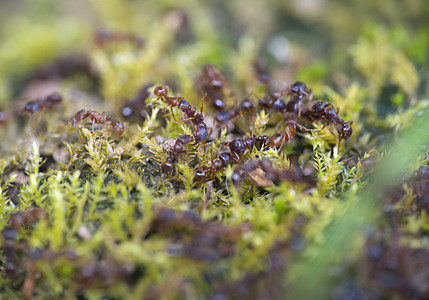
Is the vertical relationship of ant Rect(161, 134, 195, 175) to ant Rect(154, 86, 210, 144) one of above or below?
below

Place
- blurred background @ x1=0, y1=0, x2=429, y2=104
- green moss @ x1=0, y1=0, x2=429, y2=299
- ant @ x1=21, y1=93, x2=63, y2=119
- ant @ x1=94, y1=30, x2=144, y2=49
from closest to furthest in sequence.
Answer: green moss @ x1=0, y1=0, x2=429, y2=299 → ant @ x1=21, y1=93, x2=63, y2=119 → blurred background @ x1=0, y1=0, x2=429, y2=104 → ant @ x1=94, y1=30, x2=144, y2=49

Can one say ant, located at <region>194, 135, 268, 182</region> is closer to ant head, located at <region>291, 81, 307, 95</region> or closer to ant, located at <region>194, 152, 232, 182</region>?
ant, located at <region>194, 152, 232, 182</region>

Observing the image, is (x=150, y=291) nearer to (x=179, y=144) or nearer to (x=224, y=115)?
(x=179, y=144)

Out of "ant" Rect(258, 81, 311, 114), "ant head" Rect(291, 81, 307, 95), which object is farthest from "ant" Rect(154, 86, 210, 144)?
"ant head" Rect(291, 81, 307, 95)

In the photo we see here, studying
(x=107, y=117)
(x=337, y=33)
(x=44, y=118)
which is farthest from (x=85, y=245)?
(x=337, y=33)

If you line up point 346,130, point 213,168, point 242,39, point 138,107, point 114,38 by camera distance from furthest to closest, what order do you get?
point 242,39
point 114,38
point 138,107
point 346,130
point 213,168

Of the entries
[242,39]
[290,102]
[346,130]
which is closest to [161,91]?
[290,102]

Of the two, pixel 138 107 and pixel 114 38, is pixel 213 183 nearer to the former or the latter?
pixel 138 107

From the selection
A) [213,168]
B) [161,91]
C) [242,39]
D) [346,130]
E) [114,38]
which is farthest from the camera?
[242,39]
